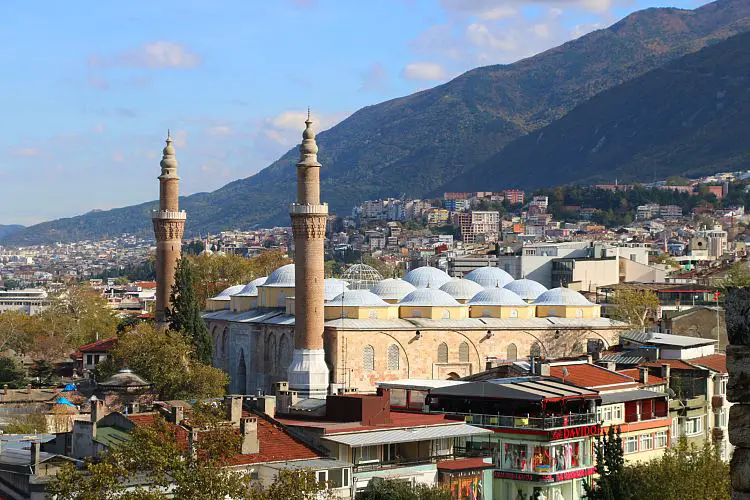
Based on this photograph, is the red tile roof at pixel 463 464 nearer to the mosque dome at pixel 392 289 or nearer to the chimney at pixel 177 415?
the chimney at pixel 177 415

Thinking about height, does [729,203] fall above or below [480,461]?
above

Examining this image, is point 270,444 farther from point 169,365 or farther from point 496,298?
point 496,298

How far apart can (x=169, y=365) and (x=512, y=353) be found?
13.6 meters

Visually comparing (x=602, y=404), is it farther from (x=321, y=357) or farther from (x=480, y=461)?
(x=321, y=357)

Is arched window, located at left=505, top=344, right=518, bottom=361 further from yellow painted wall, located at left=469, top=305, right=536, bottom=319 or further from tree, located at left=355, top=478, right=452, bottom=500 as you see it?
tree, located at left=355, top=478, right=452, bottom=500

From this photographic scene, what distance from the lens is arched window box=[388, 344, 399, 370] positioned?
5472 centimetres

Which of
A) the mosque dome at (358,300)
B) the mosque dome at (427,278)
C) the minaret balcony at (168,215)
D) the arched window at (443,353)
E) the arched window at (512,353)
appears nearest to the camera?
the mosque dome at (358,300)

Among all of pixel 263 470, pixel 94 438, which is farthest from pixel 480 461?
pixel 94 438

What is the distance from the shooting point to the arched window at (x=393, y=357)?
54.7 m

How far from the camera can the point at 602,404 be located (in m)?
35.4

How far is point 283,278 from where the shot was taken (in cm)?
6206

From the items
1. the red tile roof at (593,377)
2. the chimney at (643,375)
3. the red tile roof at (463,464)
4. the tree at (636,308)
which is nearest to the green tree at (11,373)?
the tree at (636,308)

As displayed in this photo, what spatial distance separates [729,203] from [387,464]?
168 meters

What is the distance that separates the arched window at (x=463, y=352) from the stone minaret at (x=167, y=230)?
1174 centimetres
